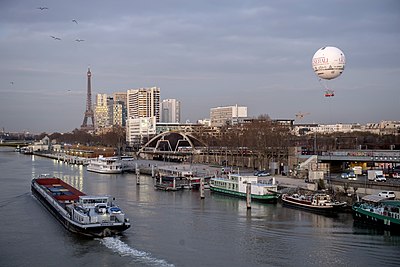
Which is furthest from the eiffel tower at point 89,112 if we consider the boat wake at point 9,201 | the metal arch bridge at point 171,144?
the boat wake at point 9,201

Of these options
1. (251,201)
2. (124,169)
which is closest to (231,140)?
(124,169)

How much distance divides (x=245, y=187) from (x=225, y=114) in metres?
80.5

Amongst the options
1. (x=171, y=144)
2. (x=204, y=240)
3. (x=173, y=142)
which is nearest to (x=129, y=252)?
(x=204, y=240)

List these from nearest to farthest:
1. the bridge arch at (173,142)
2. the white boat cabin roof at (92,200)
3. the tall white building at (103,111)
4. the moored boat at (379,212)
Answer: the moored boat at (379,212) → the white boat cabin roof at (92,200) → the bridge arch at (173,142) → the tall white building at (103,111)

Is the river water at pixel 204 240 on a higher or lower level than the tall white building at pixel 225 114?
lower

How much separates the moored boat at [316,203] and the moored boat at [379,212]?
0.97 metres

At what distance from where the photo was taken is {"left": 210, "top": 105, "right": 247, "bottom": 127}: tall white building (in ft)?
318

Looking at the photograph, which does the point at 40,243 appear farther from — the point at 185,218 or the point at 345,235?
the point at 345,235

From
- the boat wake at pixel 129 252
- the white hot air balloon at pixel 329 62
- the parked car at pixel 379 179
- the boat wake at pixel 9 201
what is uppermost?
the white hot air balloon at pixel 329 62

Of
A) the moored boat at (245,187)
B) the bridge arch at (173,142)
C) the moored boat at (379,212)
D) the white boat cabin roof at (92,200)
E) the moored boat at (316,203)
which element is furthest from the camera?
the bridge arch at (173,142)

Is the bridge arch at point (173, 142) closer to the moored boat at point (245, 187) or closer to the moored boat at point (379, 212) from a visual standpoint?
the moored boat at point (245, 187)

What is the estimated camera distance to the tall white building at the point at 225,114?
97.1 meters

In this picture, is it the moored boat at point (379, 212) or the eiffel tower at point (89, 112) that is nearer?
the moored boat at point (379, 212)

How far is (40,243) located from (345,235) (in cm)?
816
